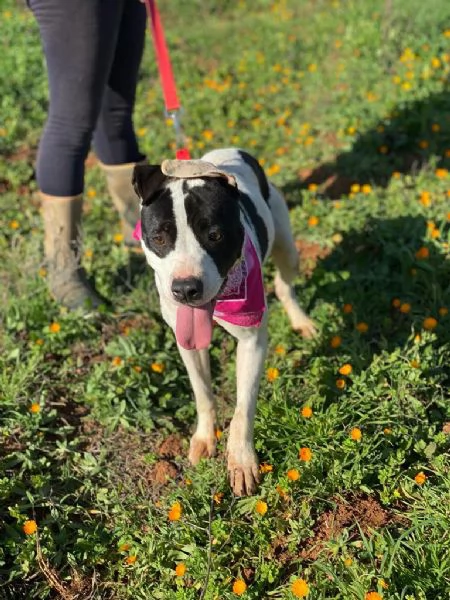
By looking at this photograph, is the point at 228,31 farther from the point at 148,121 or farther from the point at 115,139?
the point at 115,139

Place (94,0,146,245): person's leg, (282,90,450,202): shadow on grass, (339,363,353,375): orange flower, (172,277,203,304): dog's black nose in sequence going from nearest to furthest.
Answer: (172,277,203,304): dog's black nose < (339,363,353,375): orange flower < (94,0,146,245): person's leg < (282,90,450,202): shadow on grass

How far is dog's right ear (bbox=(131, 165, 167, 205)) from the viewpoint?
2213 mm

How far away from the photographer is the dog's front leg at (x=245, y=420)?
2.44 meters

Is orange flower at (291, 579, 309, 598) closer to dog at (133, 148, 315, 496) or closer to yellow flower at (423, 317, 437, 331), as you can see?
dog at (133, 148, 315, 496)

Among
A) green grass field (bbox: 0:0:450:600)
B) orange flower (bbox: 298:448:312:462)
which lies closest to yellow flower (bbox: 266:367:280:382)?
green grass field (bbox: 0:0:450:600)

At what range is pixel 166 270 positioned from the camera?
2.17m

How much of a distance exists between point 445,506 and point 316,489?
19.2 inches

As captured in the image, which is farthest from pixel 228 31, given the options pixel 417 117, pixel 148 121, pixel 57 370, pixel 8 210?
pixel 57 370

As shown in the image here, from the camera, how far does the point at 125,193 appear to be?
4.08 meters

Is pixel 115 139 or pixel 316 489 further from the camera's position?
pixel 115 139

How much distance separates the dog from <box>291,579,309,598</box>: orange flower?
1.75 ft

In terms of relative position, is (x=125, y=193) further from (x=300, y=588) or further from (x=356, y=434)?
(x=300, y=588)

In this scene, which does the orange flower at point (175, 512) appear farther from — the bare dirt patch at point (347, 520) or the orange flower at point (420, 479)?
the orange flower at point (420, 479)

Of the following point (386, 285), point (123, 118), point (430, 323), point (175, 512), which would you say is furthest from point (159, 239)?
point (123, 118)
